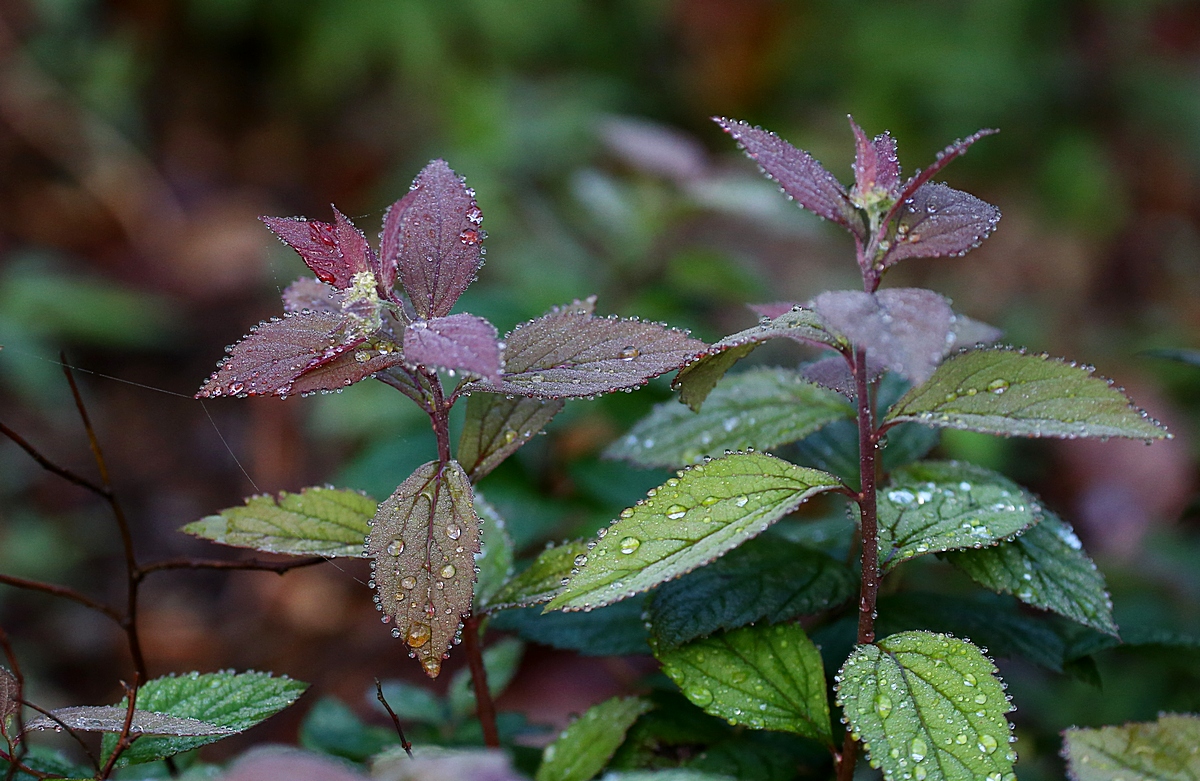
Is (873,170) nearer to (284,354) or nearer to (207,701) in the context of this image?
(284,354)

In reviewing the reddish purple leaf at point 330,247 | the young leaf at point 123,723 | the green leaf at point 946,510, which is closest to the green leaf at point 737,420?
the green leaf at point 946,510

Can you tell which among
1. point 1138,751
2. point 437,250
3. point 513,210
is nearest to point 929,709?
point 1138,751

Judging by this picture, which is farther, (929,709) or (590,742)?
(590,742)

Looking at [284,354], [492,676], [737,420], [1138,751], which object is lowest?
[492,676]

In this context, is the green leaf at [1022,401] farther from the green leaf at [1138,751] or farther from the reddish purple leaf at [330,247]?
the reddish purple leaf at [330,247]

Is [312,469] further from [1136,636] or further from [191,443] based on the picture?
[1136,636]

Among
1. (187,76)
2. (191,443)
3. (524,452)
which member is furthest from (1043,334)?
(187,76)
